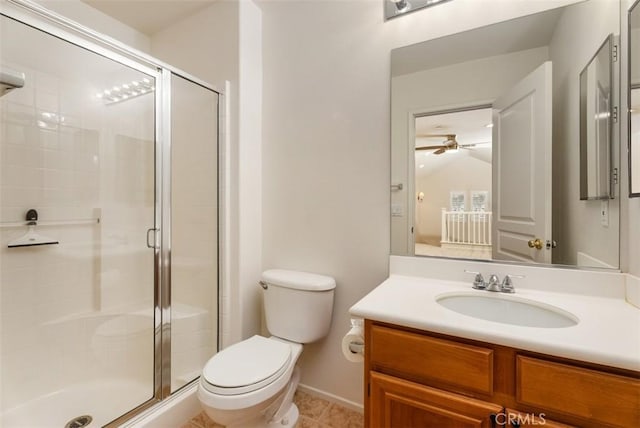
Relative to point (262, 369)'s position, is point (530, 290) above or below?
above

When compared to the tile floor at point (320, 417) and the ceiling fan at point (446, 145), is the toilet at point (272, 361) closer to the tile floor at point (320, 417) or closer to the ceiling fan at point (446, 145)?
the tile floor at point (320, 417)

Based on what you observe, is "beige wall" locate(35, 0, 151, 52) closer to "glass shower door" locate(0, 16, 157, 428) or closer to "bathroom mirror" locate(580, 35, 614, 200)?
"glass shower door" locate(0, 16, 157, 428)

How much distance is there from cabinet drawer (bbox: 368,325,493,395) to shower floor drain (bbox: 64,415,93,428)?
1584 mm

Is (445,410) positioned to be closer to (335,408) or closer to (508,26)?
(335,408)

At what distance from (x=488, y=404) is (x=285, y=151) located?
158 centimetres

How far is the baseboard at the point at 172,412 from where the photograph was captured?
1.44 meters

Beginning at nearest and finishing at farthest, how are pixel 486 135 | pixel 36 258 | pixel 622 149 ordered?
1. pixel 622 149
2. pixel 486 135
3. pixel 36 258

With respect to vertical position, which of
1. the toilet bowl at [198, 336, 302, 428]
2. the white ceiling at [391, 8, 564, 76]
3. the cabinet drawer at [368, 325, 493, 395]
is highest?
the white ceiling at [391, 8, 564, 76]

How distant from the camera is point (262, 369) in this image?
1.28 metres

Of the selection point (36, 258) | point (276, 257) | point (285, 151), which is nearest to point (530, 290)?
point (276, 257)

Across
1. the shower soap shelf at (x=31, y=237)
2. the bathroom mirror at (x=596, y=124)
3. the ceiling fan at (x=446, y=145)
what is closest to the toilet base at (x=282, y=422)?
the shower soap shelf at (x=31, y=237)

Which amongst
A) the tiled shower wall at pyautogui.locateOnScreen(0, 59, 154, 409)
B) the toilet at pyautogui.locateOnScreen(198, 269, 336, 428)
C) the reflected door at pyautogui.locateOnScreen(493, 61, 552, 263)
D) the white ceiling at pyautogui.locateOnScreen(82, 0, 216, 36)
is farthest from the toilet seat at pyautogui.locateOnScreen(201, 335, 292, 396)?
the white ceiling at pyautogui.locateOnScreen(82, 0, 216, 36)

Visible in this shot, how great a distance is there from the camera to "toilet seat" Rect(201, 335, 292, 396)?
1.19 metres

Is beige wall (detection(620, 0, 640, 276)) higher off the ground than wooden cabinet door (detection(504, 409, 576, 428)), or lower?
higher
